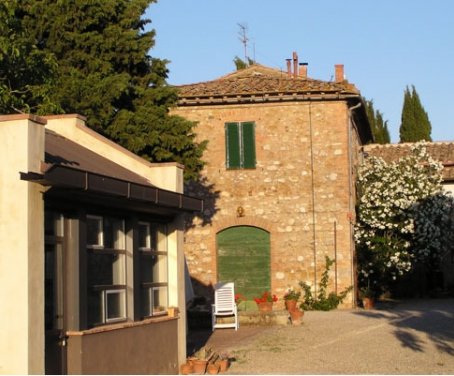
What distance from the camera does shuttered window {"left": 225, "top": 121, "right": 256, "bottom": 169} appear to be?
75.0ft

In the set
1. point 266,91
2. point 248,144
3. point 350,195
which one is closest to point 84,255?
point 248,144

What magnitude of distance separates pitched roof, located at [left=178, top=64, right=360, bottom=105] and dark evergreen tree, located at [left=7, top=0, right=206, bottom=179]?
238 inches

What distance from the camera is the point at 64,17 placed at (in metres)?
15.4

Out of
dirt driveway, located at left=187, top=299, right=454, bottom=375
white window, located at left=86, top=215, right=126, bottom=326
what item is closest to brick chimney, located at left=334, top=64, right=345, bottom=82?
dirt driveway, located at left=187, top=299, right=454, bottom=375

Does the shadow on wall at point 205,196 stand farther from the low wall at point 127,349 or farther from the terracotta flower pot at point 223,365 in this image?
the low wall at point 127,349

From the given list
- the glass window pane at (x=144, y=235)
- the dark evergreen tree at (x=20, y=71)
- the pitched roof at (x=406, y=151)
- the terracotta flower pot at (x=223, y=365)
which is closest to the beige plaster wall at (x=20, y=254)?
the glass window pane at (x=144, y=235)

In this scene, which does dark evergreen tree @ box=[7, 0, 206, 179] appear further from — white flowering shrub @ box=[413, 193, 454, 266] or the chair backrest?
white flowering shrub @ box=[413, 193, 454, 266]

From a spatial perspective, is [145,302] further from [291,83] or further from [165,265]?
[291,83]

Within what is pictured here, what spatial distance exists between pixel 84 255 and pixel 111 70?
7682 millimetres

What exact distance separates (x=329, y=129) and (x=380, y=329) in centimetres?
761

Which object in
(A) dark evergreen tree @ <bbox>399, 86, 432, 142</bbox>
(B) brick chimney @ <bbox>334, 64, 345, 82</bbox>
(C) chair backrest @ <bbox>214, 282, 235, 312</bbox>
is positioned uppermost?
(A) dark evergreen tree @ <bbox>399, 86, 432, 142</bbox>

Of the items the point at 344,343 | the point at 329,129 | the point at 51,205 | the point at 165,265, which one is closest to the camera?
the point at 51,205

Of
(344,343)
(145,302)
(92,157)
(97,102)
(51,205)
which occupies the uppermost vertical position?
(97,102)

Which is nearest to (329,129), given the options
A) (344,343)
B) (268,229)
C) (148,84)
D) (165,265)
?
(268,229)
